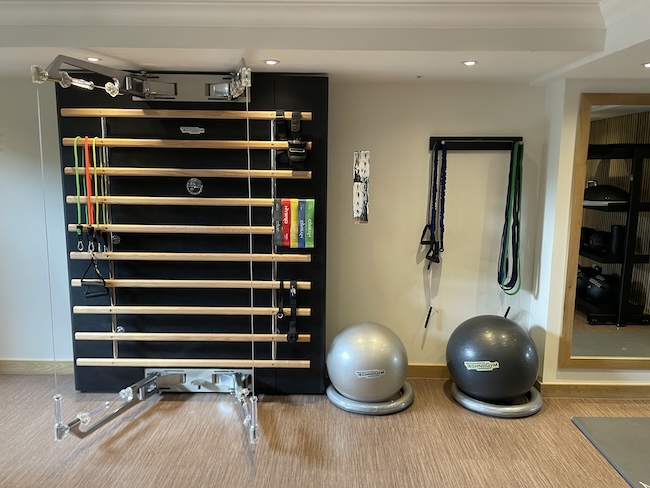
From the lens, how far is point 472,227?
3484mm

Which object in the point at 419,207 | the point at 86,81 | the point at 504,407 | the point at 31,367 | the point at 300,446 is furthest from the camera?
the point at 31,367

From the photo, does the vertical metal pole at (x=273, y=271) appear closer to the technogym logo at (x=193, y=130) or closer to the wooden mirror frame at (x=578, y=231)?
the technogym logo at (x=193, y=130)

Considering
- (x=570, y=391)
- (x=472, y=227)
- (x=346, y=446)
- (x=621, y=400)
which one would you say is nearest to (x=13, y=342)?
(x=346, y=446)

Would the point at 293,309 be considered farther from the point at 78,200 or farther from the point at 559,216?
the point at 559,216

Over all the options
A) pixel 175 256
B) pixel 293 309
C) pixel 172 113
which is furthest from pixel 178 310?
pixel 172 113

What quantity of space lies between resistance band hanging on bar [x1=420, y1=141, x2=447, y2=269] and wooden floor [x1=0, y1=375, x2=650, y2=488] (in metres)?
1.04

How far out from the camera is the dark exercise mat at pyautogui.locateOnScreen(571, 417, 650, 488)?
2537mm

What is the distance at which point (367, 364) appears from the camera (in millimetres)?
3041

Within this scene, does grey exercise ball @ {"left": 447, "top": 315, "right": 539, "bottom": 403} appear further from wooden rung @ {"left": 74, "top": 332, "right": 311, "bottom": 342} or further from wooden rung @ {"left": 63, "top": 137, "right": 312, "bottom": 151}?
wooden rung @ {"left": 63, "top": 137, "right": 312, "bottom": 151}

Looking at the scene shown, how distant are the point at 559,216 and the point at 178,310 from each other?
8.43ft

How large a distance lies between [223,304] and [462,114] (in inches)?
81.7

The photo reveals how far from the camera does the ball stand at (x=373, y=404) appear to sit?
10.2 ft

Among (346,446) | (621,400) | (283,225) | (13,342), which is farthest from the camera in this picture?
(13,342)

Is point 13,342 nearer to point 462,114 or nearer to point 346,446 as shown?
point 346,446
